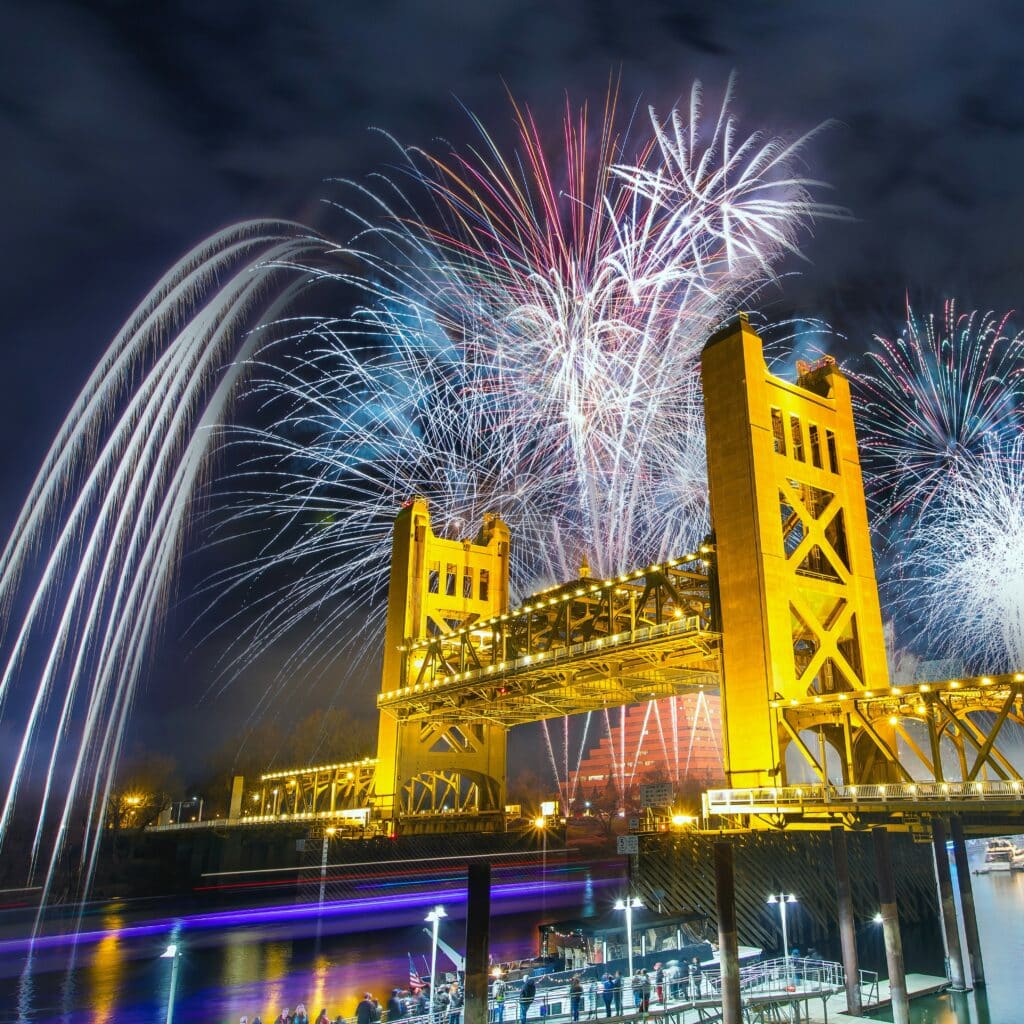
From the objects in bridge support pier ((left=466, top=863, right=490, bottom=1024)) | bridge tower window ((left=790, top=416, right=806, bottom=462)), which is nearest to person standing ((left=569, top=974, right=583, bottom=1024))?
bridge support pier ((left=466, top=863, right=490, bottom=1024))

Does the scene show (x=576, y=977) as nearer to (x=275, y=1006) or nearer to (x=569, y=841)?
(x=275, y=1006)

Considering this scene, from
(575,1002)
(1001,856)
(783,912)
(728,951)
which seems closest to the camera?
(728,951)

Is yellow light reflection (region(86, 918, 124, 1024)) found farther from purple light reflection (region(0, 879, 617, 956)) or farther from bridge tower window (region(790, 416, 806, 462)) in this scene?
bridge tower window (region(790, 416, 806, 462))

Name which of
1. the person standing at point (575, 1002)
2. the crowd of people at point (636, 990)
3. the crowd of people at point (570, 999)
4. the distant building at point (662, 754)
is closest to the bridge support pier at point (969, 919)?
the crowd of people at point (636, 990)

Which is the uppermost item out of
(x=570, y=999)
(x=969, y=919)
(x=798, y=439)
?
(x=798, y=439)

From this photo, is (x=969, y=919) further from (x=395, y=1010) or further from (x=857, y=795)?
(x=395, y=1010)

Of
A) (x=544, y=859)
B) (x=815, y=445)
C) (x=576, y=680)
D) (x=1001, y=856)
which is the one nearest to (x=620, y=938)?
(x=576, y=680)

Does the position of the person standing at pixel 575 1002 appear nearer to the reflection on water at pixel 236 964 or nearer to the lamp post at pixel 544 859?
the reflection on water at pixel 236 964

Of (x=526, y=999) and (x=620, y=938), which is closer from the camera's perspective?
(x=526, y=999)
